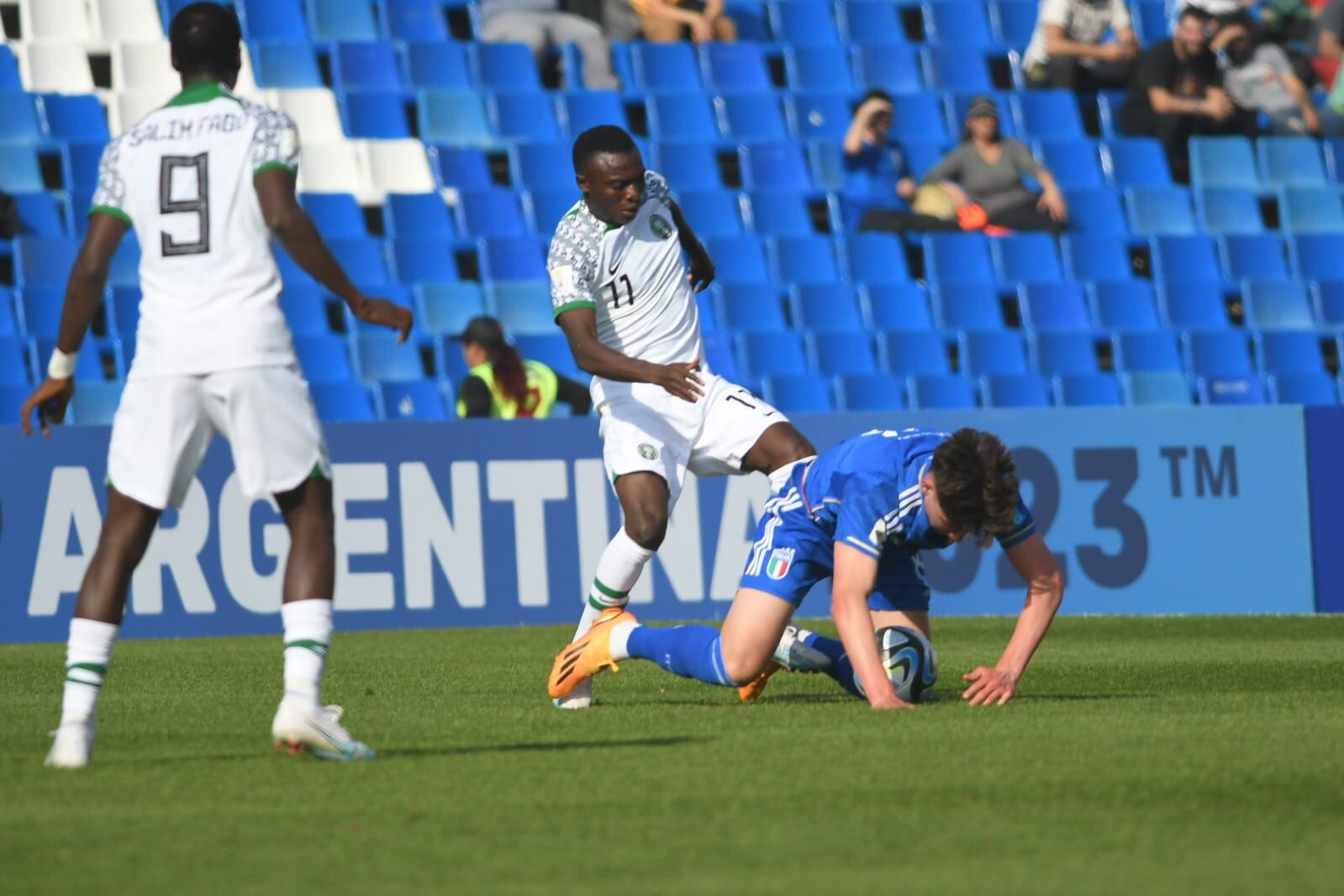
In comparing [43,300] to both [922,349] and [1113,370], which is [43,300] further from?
[1113,370]

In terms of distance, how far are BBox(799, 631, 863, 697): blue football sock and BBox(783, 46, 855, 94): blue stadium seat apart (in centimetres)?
1032

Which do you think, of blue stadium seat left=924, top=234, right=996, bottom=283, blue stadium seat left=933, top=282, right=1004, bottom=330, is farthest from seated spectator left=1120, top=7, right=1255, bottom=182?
blue stadium seat left=933, top=282, right=1004, bottom=330

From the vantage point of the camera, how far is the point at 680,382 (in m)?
7.43

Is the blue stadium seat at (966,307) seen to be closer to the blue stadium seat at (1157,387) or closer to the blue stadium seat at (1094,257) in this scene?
the blue stadium seat at (1094,257)

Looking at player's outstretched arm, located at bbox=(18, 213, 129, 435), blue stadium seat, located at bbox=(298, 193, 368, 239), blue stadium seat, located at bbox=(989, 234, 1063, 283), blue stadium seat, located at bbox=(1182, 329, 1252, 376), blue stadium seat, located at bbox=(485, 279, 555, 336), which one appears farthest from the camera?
blue stadium seat, located at bbox=(989, 234, 1063, 283)

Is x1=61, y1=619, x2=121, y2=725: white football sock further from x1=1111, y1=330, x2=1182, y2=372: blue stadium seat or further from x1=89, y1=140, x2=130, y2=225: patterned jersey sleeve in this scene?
x1=1111, y1=330, x2=1182, y2=372: blue stadium seat

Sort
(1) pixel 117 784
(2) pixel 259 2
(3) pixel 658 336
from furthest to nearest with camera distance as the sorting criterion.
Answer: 1. (2) pixel 259 2
2. (3) pixel 658 336
3. (1) pixel 117 784

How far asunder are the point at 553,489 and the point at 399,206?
12.8 feet

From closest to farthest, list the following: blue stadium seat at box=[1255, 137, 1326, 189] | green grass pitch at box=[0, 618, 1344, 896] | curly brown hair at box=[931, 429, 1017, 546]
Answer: green grass pitch at box=[0, 618, 1344, 896], curly brown hair at box=[931, 429, 1017, 546], blue stadium seat at box=[1255, 137, 1326, 189]

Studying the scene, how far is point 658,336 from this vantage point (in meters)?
7.99

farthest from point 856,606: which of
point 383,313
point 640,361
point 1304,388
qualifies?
point 1304,388

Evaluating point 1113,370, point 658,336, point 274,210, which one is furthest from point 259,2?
point 274,210

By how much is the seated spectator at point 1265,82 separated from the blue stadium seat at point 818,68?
3.24 meters

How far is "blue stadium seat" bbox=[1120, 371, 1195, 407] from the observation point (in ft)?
49.3
